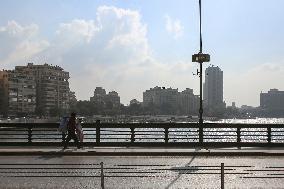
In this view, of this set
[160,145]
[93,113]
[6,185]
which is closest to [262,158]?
[160,145]

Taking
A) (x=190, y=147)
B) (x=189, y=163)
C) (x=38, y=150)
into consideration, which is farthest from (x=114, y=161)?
(x=190, y=147)

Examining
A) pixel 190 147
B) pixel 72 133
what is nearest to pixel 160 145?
pixel 190 147

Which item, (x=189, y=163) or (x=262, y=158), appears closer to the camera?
(x=189, y=163)

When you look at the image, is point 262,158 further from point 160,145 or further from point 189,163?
point 160,145

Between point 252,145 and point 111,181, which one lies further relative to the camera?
point 252,145

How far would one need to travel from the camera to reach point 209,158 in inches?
917

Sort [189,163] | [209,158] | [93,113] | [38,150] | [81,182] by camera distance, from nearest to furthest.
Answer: [81,182] < [189,163] < [209,158] < [38,150] < [93,113]

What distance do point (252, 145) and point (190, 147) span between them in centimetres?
331

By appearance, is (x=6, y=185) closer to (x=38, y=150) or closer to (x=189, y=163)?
(x=189, y=163)

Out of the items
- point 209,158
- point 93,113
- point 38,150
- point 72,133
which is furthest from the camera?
point 93,113

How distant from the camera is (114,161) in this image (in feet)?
70.9

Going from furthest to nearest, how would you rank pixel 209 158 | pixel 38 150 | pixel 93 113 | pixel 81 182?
pixel 93 113
pixel 38 150
pixel 209 158
pixel 81 182

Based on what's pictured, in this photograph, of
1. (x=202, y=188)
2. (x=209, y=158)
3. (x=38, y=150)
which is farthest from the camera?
(x=38, y=150)

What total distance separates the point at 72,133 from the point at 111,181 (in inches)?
467
